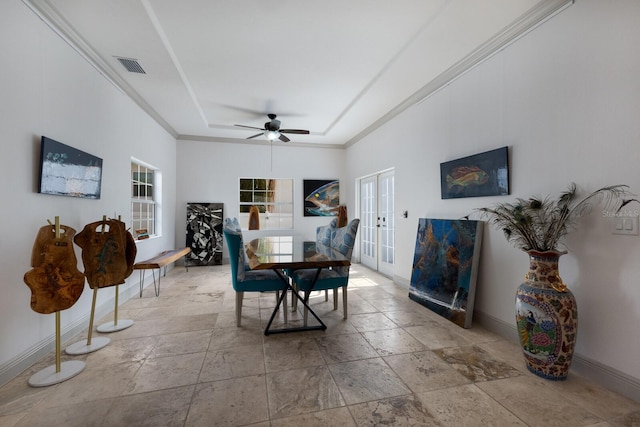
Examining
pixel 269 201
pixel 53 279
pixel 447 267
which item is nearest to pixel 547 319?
pixel 447 267

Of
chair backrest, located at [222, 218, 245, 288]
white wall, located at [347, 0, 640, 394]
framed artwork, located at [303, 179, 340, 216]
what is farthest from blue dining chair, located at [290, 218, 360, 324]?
framed artwork, located at [303, 179, 340, 216]

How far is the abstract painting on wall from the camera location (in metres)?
5.92

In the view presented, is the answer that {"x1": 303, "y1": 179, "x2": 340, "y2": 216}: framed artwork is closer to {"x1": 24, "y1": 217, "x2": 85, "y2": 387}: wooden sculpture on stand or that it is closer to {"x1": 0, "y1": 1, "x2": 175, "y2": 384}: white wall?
{"x1": 0, "y1": 1, "x2": 175, "y2": 384}: white wall

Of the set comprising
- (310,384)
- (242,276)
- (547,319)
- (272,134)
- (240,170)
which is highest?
(272,134)

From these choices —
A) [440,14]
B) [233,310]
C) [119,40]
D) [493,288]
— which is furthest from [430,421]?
[119,40]

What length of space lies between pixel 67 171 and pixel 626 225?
14.2 ft

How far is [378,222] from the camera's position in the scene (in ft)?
17.9

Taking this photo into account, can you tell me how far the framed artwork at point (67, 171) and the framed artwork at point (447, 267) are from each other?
3866 millimetres

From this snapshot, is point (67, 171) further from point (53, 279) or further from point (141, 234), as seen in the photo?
point (141, 234)

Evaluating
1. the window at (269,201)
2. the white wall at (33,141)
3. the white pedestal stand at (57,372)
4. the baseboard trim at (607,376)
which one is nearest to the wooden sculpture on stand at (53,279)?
the white pedestal stand at (57,372)

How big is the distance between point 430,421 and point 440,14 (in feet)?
9.89

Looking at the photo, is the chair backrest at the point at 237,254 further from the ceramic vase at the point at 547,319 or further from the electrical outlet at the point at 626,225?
the electrical outlet at the point at 626,225

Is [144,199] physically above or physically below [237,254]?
above

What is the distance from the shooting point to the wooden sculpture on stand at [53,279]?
6.13 ft
